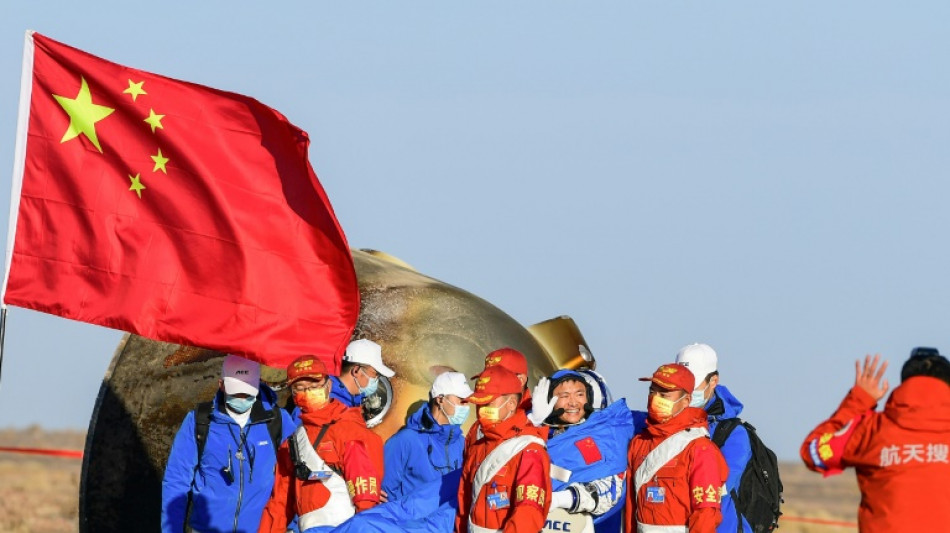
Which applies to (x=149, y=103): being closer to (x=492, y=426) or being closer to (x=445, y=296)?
(x=445, y=296)

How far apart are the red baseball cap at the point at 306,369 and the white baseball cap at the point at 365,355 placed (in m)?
2.67

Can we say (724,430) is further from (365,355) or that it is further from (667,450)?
(365,355)

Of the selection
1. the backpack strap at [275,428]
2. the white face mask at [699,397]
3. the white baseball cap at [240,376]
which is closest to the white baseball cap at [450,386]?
the backpack strap at [275,428]

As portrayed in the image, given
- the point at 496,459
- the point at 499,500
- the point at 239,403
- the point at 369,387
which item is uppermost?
the point at 369,387

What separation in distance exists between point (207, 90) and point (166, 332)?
1.82 m

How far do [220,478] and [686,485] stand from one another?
355cm

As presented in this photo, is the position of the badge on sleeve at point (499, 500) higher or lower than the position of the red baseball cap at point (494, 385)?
lower

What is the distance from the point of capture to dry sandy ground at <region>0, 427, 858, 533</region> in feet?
114

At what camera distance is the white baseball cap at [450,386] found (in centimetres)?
1525

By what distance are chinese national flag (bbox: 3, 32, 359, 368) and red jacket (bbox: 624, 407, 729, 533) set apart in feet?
9.75

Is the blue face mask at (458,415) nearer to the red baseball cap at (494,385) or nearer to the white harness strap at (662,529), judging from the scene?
the red baseball cap at (494,385)

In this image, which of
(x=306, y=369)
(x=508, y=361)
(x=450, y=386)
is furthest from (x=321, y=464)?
(x=450, y=386)

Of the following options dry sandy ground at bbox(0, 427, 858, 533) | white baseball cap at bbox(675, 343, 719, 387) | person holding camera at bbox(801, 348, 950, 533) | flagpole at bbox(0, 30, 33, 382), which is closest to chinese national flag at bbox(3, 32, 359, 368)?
flagpole at bbox(0, 30, 33, 382)

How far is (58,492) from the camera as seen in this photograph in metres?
42.3
